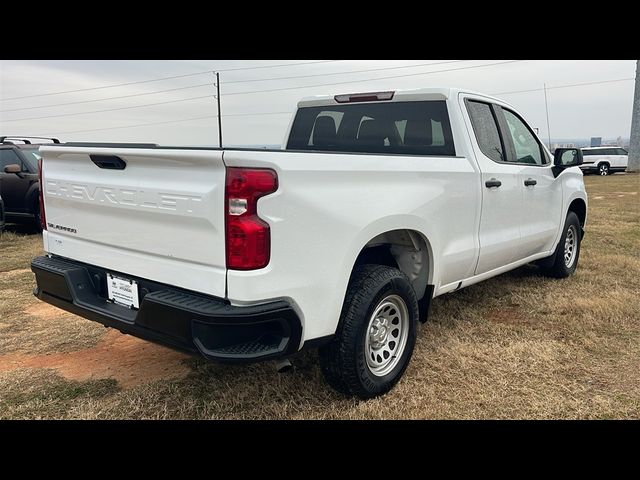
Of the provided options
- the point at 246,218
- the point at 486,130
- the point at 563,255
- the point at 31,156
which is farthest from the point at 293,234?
the point at 31,156

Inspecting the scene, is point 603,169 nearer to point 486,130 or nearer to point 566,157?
point 566,157

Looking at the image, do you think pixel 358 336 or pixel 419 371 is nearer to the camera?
pixel 358 336

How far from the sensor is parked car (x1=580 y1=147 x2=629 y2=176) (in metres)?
29.1

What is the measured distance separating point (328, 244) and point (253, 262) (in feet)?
1.50

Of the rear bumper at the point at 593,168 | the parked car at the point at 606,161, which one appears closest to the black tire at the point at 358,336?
the rear bumper at the point at 593,168

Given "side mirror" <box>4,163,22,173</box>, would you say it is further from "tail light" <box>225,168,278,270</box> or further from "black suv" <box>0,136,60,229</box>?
"tail light" <box>225,168,278,270</box>

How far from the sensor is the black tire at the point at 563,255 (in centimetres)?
566

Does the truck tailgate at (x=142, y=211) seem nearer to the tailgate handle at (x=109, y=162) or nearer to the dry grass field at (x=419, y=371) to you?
the tailgate handle at (x=109, y=162)

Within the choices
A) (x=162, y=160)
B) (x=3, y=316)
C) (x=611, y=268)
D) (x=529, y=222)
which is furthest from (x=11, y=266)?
(x=611, y=268)

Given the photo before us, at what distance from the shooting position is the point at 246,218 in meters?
2.35

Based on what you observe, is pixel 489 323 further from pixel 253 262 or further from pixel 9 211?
pixel 9 211

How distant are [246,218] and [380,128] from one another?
2.18 m

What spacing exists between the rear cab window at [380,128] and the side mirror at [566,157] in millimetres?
1853

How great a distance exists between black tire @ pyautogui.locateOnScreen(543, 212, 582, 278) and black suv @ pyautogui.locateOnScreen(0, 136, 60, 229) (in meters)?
8.16
